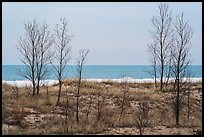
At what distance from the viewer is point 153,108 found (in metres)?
19.0

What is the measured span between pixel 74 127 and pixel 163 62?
609 inches

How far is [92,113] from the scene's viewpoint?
16406 mm

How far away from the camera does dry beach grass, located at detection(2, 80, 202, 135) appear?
12367 mm

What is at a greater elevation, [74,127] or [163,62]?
[163,62]

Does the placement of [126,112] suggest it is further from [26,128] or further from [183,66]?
[26,128]

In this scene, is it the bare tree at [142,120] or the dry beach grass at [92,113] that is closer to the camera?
the bare tree at [142,120]

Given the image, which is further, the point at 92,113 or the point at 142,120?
the point at 92,113

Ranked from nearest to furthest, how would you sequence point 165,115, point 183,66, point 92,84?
1. point 183,66
2. point 165,115
3. point 92,84

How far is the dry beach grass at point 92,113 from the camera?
12.4m

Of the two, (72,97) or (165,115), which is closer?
(165,115)

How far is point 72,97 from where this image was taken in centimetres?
2047

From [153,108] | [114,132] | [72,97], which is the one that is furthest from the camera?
[72,97]

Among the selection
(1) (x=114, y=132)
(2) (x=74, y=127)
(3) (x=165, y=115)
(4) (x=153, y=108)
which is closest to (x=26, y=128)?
(2) (x=74, y=127)

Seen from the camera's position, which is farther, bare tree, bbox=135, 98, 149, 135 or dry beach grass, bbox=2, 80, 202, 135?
dry beach grass, bbox=2, 80, 202, 135
